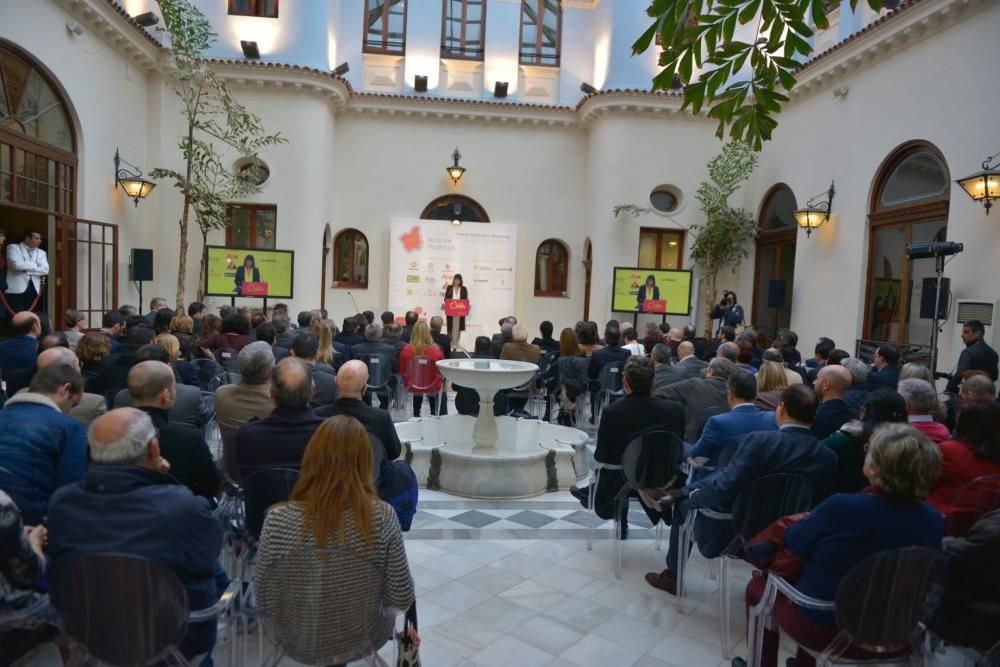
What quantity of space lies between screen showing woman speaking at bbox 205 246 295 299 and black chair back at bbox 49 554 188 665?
10.4 meters

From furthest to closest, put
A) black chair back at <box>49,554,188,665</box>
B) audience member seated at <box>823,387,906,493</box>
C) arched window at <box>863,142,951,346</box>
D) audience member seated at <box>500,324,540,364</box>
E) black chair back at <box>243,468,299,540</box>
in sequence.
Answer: arched window at <box>863,142,951,346</box>
audience member seated at <box>500,324,540,364</box>
audience member seated at <box>823,387,906,493</box>
black chair back at <box>243,468,299,540</box>
black chair back at <box>49,554,188,665</box>

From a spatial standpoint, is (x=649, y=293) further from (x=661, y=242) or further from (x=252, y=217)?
(x=252, y=217)

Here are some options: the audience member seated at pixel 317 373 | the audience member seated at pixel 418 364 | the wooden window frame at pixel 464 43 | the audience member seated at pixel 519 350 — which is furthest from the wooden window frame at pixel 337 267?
the audience member seated at pixel 317 373

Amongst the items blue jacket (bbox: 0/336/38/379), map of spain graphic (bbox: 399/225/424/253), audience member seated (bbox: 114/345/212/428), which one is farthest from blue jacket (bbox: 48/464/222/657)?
map of spain graphic (bbox: 399/225/424/253)

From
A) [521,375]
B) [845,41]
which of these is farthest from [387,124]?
[521,375]

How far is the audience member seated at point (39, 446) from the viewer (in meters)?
2.69

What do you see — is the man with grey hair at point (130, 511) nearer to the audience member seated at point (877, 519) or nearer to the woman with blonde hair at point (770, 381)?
the audience member seated at point (877, 519)

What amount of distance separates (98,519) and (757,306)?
43.5 feet

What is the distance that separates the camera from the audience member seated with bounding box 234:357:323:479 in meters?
3.12

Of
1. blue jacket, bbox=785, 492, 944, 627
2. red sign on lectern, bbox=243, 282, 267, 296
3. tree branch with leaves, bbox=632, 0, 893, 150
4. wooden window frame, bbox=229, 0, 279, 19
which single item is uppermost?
wooden window frame, bbox=229, 0, 279, 19

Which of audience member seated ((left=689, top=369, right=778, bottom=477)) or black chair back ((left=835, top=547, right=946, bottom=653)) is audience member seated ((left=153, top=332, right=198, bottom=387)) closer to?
audience member seated ((left=689, top=369, right=778, bottom=477))

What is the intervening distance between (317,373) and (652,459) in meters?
2.66

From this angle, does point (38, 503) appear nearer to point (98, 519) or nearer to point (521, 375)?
point (98, 519)

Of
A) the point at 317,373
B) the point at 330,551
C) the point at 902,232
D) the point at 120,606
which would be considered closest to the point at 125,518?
the point at 120,606
